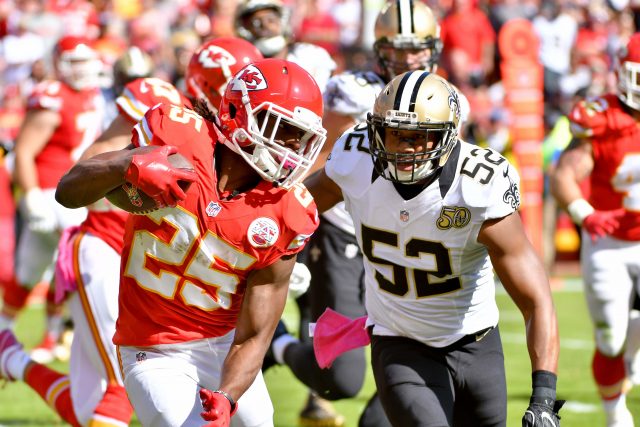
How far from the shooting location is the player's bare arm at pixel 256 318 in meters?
3.57

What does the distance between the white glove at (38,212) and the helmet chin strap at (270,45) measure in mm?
1688

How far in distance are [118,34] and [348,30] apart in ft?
9.76

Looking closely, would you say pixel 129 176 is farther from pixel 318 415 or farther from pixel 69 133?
pixel 69 133

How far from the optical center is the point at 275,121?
3.60 metres

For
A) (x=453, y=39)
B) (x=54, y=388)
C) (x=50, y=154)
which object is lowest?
(x=453, y=39)

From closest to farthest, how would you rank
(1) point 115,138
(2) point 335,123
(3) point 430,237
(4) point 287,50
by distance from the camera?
(3) point 430,237
(1) point 115,138
(2) point 335,123
(4) point 287,50

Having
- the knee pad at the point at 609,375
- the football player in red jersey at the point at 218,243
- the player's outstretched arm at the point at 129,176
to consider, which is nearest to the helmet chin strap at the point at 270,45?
the knee pad at the point at 609,375

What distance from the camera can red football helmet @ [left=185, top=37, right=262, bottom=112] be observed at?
4.90m

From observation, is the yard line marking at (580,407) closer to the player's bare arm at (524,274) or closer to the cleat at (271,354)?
the cleat at (271,354)

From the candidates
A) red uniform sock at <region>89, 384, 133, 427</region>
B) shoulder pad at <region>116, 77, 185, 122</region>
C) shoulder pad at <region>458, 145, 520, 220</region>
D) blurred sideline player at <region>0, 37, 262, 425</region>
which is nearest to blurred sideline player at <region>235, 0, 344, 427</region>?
blurred sideline player at <region>0, 37, 262, 425</region>

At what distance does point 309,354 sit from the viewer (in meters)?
5.35

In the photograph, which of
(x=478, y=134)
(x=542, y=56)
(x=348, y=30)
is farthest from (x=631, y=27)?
(x=348, y=30)

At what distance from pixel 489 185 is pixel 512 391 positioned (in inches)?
135

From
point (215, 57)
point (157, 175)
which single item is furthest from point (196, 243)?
point (215, 57)
